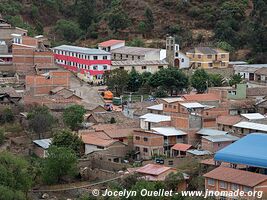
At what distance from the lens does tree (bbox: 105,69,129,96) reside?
26.3 meters

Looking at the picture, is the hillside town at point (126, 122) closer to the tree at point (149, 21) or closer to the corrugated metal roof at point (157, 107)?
the corrugated metal roof at point (157, 107)

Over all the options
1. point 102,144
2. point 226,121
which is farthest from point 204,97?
point 102,144

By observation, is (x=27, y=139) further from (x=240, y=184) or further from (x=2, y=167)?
(x=240, y=184)

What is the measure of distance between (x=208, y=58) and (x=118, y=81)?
16.7 ft

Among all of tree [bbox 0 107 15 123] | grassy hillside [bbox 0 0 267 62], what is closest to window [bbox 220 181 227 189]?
tree [bbox 0 107 15 123]

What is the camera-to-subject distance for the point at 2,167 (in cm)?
1730

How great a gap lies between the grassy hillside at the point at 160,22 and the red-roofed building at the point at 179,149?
11.3 m

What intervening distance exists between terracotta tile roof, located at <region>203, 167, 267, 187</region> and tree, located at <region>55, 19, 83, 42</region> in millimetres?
18453

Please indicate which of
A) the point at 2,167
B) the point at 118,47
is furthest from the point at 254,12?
the point at 2,167

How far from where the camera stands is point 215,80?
2664 centimetres

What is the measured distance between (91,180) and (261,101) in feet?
20.0

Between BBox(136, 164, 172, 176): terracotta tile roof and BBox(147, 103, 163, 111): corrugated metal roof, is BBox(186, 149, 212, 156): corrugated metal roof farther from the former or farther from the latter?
BBox(147, 103, 163, 111): corrugated metal roof

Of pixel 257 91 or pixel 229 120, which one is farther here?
pixel 257 91

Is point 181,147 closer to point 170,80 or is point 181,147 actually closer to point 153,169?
point 153,169
